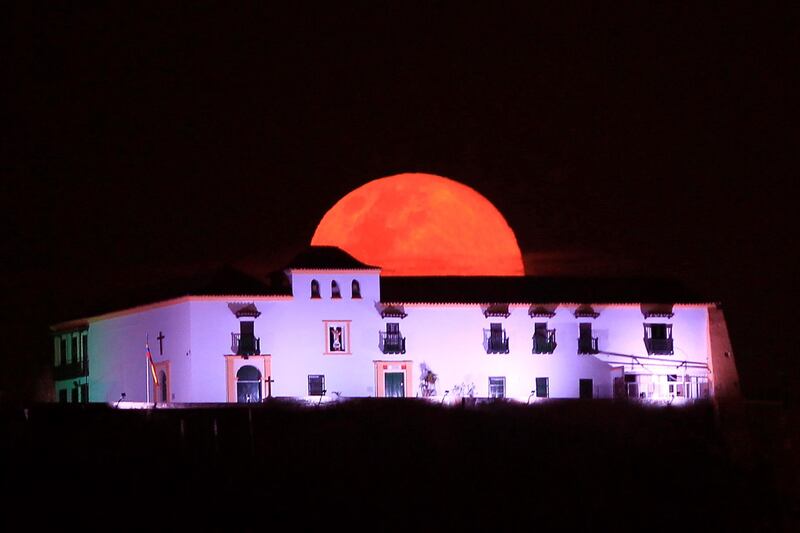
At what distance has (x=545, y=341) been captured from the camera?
71.9 meters

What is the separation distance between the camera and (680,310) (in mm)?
72500

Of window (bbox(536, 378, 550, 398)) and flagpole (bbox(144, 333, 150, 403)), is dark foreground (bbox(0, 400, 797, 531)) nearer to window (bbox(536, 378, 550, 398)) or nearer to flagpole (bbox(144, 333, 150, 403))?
window (bbox(536, 378, 550, 398))

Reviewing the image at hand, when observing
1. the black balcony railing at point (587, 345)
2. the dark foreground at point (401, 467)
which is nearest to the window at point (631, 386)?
the black balcony railing at point (587, 345)

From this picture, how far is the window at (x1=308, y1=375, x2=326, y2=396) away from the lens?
70.4 metres

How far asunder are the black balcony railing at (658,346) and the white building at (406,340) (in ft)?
0.11

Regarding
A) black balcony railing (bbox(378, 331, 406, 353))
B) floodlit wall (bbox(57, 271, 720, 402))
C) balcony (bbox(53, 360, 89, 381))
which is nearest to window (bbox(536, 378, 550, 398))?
floodlit wall (bbox(57, 271, 720, 402))

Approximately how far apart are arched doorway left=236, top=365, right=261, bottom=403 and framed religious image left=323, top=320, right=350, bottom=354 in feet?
7.88

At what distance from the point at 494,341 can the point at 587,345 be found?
3.06 metres

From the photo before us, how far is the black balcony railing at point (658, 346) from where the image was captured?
72062mm

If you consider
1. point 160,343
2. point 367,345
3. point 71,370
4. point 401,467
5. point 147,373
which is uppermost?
point 160,343

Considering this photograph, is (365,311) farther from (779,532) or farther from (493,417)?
(779,532)

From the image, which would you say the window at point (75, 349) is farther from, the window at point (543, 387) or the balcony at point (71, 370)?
the window at point (543, 387)

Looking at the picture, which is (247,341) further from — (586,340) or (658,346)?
(658,346)

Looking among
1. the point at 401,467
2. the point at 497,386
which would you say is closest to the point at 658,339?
the point at 497,386
